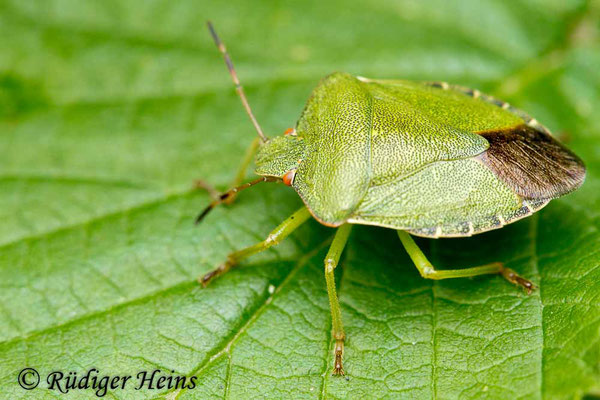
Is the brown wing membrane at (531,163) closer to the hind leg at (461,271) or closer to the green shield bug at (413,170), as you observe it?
the green shield bug at (413,170)

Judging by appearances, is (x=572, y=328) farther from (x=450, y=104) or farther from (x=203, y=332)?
(x=203, y=332)

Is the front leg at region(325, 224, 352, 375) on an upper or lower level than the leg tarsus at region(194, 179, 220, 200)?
lower

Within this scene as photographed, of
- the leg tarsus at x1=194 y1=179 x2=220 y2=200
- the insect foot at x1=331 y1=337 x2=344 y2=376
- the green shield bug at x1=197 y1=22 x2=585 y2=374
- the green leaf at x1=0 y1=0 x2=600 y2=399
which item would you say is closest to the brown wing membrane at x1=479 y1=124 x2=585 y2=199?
the green shield bug at x1=197 y1=22 x2=585 y2=374

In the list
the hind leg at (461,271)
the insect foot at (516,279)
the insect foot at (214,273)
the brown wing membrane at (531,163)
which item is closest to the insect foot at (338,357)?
the hind leg at (461,271)

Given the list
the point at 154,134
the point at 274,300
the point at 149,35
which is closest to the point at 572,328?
the point at 274,300

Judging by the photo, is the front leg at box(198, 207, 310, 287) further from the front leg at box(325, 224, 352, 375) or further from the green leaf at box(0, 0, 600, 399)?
the front leg at box(325, 224, 352, 375)

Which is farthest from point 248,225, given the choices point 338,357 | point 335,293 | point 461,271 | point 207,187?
point 461,271
